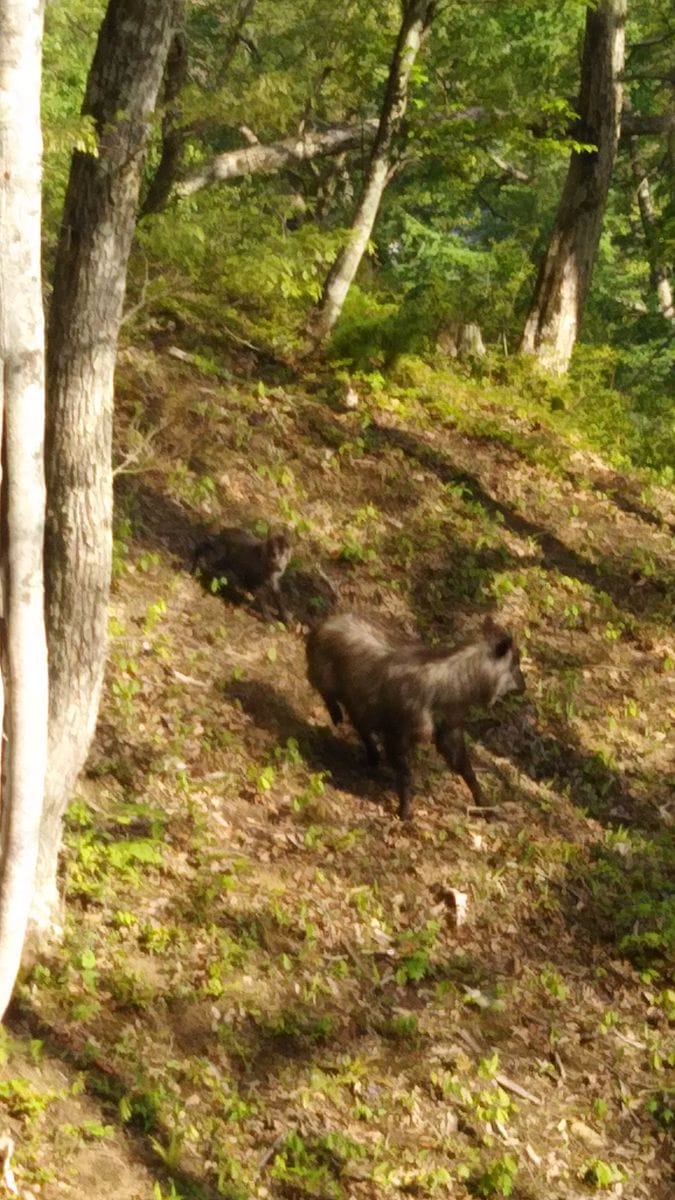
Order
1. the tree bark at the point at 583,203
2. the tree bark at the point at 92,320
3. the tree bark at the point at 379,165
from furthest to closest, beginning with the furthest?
the tree bark at the point at 583,203 < the tree bark at the point at 379,165 < the tree bark at the point at 92,320

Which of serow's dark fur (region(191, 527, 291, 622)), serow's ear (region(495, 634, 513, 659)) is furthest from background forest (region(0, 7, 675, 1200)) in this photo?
serow's ear (region(495, 634, 513, 659))

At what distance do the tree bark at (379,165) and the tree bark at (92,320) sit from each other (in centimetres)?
769

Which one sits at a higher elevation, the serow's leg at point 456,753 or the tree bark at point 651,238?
the tree bark at point 651,238

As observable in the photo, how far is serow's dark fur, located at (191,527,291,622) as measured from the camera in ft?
35.3

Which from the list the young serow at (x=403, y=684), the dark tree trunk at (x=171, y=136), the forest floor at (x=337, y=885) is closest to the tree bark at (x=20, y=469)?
the forest floor at (x=337, y=885)

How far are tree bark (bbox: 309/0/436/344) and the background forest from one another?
0.05m

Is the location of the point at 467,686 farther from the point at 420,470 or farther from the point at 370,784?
the point at 420,470

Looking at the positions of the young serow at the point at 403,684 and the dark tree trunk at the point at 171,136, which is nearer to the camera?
the young serow at the point at 403,684

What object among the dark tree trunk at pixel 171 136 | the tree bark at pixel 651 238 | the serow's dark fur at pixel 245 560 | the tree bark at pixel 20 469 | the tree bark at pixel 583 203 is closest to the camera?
the tree bark at pixel 20 469

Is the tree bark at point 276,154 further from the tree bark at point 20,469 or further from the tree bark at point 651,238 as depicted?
the tree bark at point 20,469

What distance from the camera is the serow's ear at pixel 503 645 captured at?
9.55m

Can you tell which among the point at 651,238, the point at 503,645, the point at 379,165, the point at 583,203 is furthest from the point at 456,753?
the point at 651,238

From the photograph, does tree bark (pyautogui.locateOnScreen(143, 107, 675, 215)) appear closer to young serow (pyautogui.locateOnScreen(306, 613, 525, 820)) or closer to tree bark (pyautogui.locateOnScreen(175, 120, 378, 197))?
tree bark (pyautogui.locateOnScreen(175, 120, 378, 197))

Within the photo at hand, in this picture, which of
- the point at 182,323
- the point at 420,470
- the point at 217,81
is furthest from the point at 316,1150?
the point at 217,81
